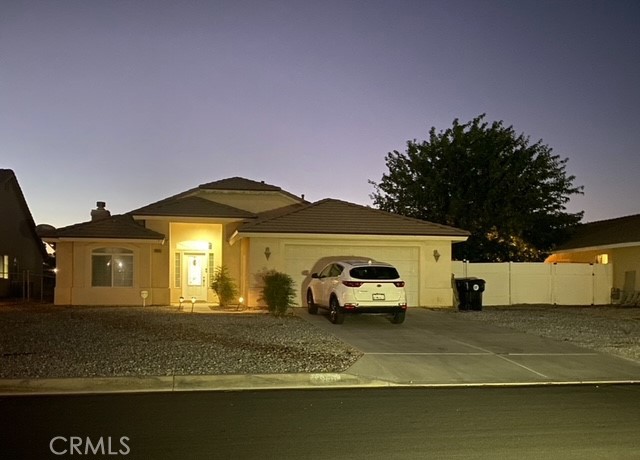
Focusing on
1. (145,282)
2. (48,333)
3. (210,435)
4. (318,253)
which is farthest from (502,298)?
(210,435)

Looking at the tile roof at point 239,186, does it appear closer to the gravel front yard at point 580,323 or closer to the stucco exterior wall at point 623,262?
the gravel front yard at point 580,323

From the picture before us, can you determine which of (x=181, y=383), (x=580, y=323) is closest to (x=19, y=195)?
(x=580, y=323)

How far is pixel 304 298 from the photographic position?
79.0 feet

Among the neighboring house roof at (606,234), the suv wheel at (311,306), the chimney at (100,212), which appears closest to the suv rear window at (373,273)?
the suv wheel at (311,306)

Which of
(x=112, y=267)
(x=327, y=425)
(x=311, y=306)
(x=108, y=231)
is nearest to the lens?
(x=327, y=425)

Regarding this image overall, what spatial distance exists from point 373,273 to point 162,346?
6.48 m

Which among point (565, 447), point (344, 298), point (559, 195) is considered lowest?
point (565, 447)

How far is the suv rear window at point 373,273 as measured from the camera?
1872 cm

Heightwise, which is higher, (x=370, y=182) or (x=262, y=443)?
(x=370, y=182)

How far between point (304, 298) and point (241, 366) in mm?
11762

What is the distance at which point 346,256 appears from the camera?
79.6 feet

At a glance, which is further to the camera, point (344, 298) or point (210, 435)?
point (344, 298)

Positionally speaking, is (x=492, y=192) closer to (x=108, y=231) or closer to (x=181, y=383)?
(x=108, y=231)

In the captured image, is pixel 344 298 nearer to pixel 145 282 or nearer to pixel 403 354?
pixel 403 354
